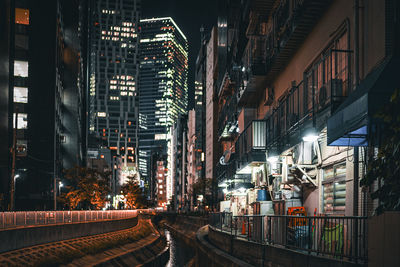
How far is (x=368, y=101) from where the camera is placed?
10.3 metres

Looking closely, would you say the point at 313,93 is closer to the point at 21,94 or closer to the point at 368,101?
the point at 368,101

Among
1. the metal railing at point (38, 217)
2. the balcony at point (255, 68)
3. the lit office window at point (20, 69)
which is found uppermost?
the lit office window at point (20, 69)

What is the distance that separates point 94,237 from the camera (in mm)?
30703

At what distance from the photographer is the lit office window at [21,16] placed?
2852 inches

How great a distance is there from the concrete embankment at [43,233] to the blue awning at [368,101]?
12051 mm

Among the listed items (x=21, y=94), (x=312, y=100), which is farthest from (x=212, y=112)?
(x=312, y=100)

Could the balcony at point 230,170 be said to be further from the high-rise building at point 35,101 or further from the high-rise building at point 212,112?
the high-rise building at point 212,112

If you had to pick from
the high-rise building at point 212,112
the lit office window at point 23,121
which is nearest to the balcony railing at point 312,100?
the lit office window at point 23,121

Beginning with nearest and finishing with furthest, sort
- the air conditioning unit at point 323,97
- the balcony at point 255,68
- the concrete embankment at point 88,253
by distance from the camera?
the air conditioning unit at point 323,97 < the concrete embankment at point 88,253 < the balcony at point 255,68

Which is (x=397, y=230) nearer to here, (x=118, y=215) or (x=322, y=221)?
(x=322, y=221)

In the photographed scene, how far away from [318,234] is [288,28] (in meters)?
12.9

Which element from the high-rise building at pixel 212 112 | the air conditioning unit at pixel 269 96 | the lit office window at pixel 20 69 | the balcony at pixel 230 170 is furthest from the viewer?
the high-rise building at pixel 212 112

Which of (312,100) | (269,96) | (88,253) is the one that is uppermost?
(269,96)

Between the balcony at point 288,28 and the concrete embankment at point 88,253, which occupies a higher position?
the balcony at point 288,28
